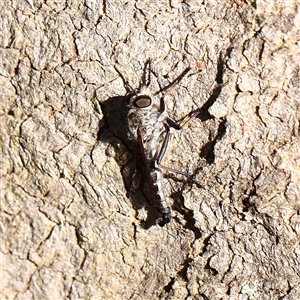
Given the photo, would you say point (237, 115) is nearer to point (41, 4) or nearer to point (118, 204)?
point (118, 204)

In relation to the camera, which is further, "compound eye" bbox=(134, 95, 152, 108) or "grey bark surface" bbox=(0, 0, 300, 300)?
"compound eye" bbox=(134, 95, 152, 108)

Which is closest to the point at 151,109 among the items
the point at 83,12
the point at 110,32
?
the point at 110,32

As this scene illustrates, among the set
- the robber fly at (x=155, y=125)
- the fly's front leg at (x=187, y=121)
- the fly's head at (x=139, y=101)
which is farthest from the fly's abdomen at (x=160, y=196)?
the fly's head at (x=139, y=101)

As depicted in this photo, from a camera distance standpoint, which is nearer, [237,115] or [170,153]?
[237,115]

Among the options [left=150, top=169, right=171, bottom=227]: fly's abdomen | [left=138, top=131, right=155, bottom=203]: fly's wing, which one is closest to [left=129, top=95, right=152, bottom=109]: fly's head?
[left=138, top=131, right=155, bottom=203]: fly's wing

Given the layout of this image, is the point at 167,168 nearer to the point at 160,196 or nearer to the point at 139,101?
the point at 160,196

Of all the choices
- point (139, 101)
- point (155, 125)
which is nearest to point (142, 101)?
point (139, 101)

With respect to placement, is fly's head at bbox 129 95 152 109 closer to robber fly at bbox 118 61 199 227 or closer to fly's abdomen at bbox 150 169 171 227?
robber fly at bbox 118 61 199 227
